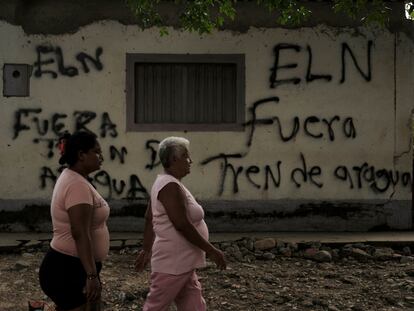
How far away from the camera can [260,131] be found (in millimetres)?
7832

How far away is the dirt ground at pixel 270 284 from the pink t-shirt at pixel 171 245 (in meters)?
1.68

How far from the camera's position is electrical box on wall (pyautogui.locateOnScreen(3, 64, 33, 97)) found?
25.4ft

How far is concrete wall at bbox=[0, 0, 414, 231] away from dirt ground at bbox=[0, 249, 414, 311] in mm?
1314

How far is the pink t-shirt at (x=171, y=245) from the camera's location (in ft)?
10.7

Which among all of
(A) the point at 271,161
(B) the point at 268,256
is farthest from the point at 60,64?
(B) the point at 268,256

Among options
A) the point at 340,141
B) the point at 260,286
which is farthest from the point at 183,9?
the point at 260,286

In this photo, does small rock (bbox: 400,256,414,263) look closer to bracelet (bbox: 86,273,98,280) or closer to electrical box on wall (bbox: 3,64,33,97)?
bracelet (bbox: 86,273,98,280)

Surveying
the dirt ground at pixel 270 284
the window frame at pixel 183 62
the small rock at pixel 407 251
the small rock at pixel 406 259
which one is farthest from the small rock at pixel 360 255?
the window frame at pixel 183 62

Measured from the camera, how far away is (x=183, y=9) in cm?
768

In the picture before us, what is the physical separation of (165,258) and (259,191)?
4.66 meters

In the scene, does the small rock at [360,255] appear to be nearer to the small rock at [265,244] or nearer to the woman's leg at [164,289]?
the small rock at [265,244]

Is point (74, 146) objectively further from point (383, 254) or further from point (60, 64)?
point (60, 64)

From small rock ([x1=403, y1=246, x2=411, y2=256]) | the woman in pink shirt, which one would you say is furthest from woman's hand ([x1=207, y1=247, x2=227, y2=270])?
small rock ([x1=403, y1=246, x2=411, y2=256])

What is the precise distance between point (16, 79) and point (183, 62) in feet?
7.44
